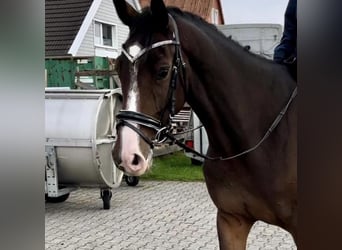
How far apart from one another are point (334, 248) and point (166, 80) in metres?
0.94

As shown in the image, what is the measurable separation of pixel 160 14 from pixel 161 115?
327 millimetres

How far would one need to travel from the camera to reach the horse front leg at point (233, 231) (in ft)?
6.28

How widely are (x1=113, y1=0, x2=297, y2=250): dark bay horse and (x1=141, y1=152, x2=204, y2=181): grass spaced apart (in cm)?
437

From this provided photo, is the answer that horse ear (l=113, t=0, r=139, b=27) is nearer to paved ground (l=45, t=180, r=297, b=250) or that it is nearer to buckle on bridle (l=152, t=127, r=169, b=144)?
buckle on bridle (l=152, t=127, r=169, b=144)

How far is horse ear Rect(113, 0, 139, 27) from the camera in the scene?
1.68m

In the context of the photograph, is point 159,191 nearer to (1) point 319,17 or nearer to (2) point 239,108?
(2) point 239,108

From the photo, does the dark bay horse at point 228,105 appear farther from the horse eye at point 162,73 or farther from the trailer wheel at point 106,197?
the trailer wheel at point 106,197

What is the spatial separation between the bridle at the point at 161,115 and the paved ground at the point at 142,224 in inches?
88.1

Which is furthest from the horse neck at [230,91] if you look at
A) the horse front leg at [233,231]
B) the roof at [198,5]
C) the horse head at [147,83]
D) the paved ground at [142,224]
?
the paved ground at [142,224]

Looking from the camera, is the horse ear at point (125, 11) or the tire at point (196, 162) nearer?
the horse ear at point (125, 11)

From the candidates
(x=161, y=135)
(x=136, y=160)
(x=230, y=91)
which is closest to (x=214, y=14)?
(x=230, y=91)

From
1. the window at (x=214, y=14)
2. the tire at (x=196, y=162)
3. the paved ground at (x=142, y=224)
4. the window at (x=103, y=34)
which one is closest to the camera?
the window at (x=214, y=14)

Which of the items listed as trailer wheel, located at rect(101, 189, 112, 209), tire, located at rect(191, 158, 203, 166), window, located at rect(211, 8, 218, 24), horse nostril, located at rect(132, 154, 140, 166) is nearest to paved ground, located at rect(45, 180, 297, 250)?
trailer wheel, located at rect(101, 189, 112, 209)

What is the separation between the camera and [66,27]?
29.4ft
